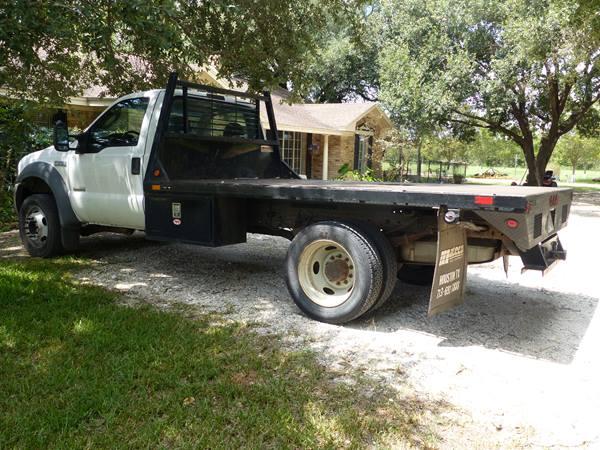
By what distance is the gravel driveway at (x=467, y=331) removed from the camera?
3.37 meters

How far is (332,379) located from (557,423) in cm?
139

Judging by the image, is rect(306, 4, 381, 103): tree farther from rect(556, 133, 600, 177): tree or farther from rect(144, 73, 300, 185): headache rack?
rect(556, 133, 600, 177): tree

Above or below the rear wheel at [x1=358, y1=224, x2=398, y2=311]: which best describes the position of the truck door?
above

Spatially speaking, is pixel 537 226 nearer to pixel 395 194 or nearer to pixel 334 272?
pixel 395 194

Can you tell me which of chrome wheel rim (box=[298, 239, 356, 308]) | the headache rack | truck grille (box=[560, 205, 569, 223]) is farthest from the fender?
truck grille (box=[560, 205, 569, 223])

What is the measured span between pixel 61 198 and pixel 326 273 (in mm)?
3921

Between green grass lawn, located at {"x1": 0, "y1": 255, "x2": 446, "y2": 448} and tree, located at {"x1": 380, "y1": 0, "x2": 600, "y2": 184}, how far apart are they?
1596 centimetres

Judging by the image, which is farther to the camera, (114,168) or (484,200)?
(114,168)

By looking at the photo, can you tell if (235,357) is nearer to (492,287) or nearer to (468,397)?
(468,397)

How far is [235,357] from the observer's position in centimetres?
398

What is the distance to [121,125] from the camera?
6500 millimetres

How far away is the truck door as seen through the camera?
618 centimetres

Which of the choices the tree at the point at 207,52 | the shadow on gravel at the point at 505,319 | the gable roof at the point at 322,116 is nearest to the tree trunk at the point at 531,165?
the gable roof at the point at 322,116

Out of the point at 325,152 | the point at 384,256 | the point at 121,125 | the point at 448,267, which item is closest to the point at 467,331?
the point at 448,267
